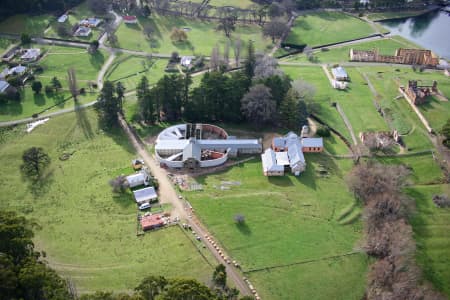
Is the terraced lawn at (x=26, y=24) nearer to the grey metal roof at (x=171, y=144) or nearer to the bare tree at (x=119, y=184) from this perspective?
the grey metal roof at (x=171, y=144)

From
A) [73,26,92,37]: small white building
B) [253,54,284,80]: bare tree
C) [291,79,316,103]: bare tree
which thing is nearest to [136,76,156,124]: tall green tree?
[253,54,284,80]: bare tree

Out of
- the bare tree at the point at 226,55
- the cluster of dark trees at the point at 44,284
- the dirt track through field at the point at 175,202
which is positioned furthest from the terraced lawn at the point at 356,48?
the cluster of dark trees at the point at 44,284

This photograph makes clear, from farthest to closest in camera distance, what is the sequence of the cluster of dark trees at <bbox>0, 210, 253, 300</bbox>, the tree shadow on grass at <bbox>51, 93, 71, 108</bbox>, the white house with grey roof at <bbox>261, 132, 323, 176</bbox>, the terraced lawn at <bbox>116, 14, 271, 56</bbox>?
the terraced lawn at <bbox>116, 14, 271, 56</bbox>, the tree shadow on grass at <bbox>51, 93, 71, 108</bbox>, the white house with grey roof at <bbox>261, 132, 323, 176</bbox>, the cluster of dark trees at <bbox>0, 210, 253, 300</bbox>

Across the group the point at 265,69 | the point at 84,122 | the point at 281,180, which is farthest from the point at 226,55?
the point at 281,180

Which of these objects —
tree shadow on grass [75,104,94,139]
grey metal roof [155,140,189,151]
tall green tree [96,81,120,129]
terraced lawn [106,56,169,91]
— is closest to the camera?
grey metal roof [155,140,189,151]

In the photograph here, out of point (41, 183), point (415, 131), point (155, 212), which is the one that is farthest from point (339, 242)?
point (41, 183)

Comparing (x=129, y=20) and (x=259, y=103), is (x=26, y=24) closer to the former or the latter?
(x=129, y=20)

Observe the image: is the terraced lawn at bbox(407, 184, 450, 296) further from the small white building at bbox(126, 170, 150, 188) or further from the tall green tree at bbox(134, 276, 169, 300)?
the small white building at bbox(126, 170, 150, 188)
